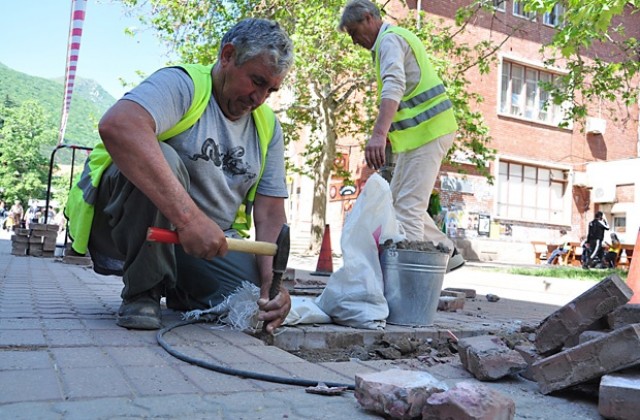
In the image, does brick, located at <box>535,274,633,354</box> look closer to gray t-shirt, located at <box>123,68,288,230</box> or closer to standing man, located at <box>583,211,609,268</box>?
gray t-shirt, located at <box>123,68,288,230</box>

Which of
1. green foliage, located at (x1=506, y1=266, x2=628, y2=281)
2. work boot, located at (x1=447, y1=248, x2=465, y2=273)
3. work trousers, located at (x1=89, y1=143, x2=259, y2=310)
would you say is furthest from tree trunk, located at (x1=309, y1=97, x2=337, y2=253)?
work trousers, located at (x1=89, y1=143, x2=259, y2=310)

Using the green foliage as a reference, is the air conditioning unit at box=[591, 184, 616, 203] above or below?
above

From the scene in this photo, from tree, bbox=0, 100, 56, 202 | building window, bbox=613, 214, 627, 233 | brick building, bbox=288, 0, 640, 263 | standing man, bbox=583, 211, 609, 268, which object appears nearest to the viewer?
standing man, bbox=583, 211, 609, 268

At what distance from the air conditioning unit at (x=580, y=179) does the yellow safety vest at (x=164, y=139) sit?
2147 cm

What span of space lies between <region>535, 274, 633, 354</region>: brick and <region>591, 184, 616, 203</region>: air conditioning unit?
21589mm

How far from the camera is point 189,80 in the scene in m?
2.75

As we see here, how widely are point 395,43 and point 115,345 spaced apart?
112 inches

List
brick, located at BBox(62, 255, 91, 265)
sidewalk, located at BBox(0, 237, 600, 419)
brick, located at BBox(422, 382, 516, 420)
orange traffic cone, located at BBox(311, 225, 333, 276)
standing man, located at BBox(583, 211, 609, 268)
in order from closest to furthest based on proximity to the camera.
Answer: brick, located at BBox(422, 382, 516, 420) → sidewalk, located at BBox(0, 237, 600, 419) → brick, located at BBox(62, 255, 91, 265) → orange traffic cone, located at BBox(311, 225, 333, 276) → standing man, located at BBox(583, 211, 609, 268)

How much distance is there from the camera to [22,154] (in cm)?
4431

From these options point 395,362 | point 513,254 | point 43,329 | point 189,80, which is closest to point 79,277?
point 43,329

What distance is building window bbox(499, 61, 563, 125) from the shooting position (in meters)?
21.2

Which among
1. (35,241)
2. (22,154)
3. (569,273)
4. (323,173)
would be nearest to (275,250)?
(35,241)

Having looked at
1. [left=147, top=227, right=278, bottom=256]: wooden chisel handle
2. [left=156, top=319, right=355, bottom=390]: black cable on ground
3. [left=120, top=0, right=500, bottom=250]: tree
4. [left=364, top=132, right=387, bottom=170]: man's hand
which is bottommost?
[left=156, top=319, right=355, bottom=390]: black cable on ground

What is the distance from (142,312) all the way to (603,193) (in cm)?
2250
